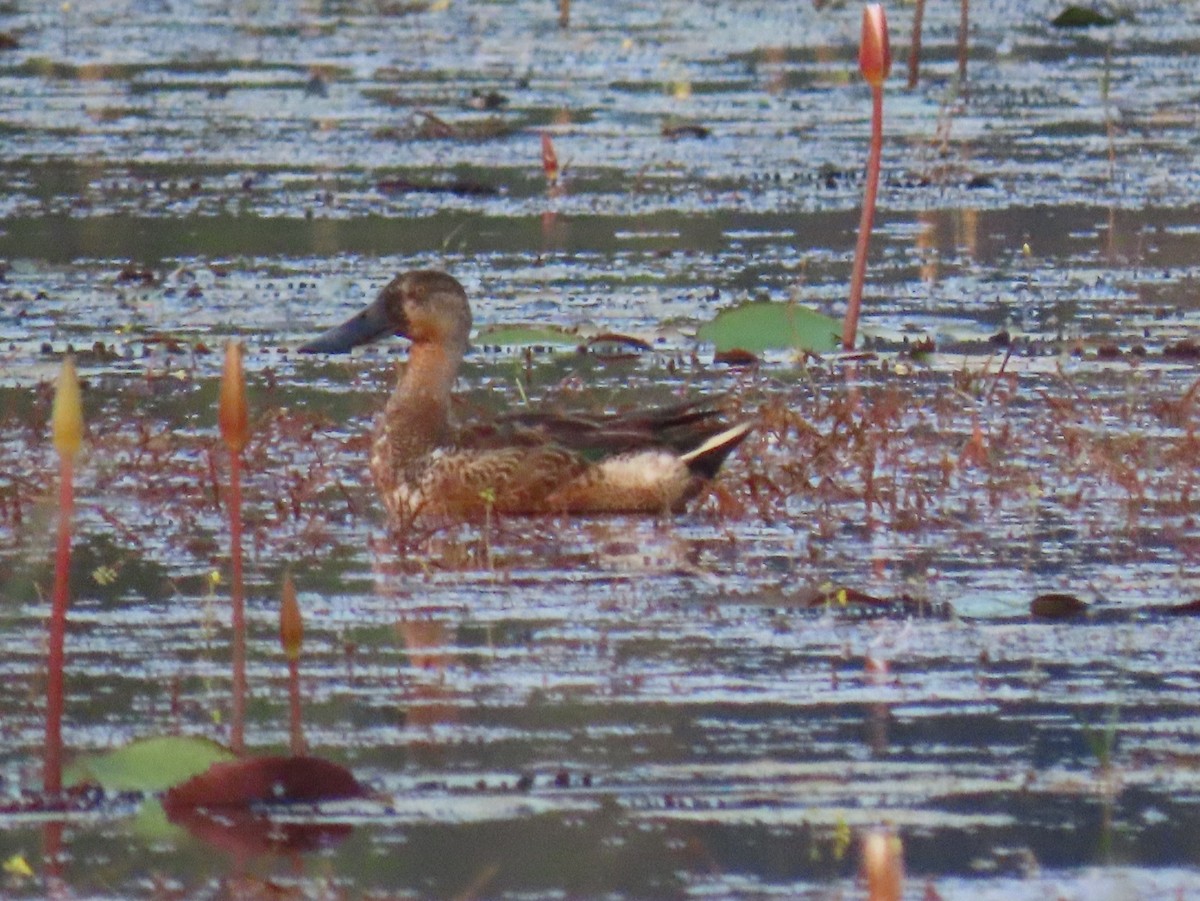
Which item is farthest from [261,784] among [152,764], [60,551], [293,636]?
[60,551]

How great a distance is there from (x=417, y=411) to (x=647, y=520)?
0.80 metres

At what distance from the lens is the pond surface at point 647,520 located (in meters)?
5.18

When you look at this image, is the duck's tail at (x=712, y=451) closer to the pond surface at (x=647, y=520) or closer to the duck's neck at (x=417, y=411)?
the pond surface at (x=647, y=520)

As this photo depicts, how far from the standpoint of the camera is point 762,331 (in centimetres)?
1024

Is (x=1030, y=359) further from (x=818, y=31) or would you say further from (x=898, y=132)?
(x=818, y=31)

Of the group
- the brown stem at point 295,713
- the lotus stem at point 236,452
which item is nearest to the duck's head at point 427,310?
the lotus stem at point 236,452

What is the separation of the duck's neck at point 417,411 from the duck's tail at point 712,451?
0.72 metres

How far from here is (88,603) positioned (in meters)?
6.96

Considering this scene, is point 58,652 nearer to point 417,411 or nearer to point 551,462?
point 551,462

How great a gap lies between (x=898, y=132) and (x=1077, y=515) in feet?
30.3

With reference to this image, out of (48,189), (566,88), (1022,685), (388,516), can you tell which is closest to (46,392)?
(388,516)

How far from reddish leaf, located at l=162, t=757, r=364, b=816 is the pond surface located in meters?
0.05

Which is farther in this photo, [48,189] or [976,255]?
[48,189]

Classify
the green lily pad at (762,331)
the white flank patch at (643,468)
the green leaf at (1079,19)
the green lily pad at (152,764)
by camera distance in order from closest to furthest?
the green lily pad at (152,764)
the white flank patch at (643,468)
the green lily pad at (762,331)
the green leaf at (1079,19)
